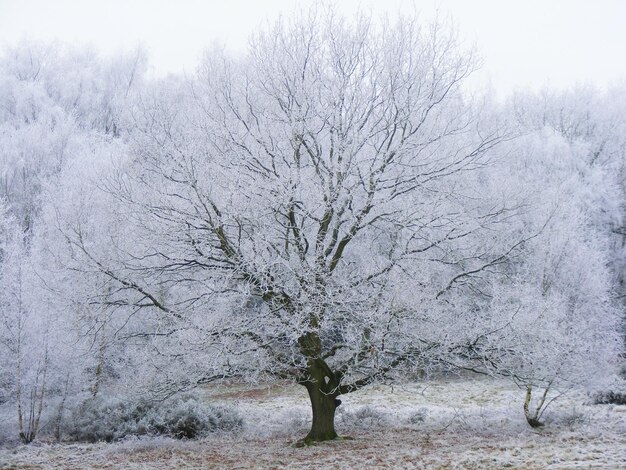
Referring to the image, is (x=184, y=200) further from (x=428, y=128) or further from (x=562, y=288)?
(x=562, y=288)

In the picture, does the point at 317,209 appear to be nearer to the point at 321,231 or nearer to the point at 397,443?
the point at 321,231

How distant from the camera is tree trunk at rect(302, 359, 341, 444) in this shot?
10.1 metres

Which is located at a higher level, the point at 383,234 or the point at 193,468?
the point at 383,234

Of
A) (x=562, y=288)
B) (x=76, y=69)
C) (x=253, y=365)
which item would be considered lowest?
(x=253, y=365)

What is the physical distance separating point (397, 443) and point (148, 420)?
574 centimetres

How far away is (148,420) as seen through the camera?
12547mm

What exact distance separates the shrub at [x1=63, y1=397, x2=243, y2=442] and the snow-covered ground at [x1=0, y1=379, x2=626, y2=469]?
2.07 ft

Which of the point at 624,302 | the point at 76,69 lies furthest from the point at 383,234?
the point at 76,69

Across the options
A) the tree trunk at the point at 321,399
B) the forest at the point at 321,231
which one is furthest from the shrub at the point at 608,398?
the tree trunk at the point at 321,399

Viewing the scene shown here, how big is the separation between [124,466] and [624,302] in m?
23.6

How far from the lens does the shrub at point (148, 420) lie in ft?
41.0

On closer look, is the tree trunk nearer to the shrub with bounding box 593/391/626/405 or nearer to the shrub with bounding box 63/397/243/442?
the shrub with bounding box 63/397/243/442

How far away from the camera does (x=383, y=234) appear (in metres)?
11.0

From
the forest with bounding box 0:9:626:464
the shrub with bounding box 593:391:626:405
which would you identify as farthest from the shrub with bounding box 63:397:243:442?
the shrub with bounding box 593:391:626:405
